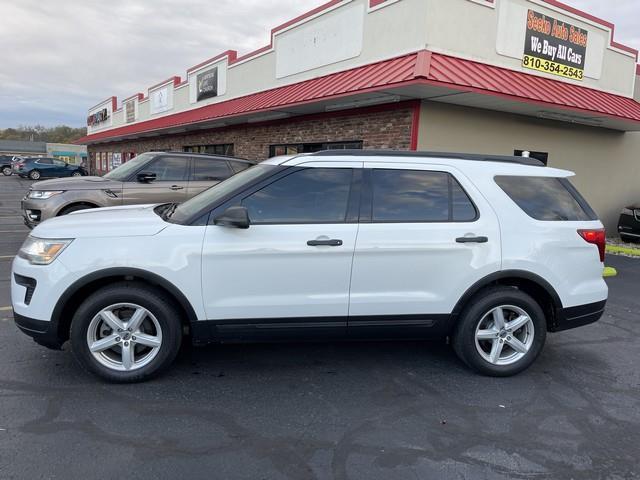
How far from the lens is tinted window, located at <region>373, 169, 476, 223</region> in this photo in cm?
384

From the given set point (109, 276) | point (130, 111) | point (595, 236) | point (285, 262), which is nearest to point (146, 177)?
point (109, 276)

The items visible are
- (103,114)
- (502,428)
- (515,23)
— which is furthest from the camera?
(103,114)

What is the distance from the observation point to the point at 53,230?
355 centimetres

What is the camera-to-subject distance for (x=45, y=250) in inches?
138

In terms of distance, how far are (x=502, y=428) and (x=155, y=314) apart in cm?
257

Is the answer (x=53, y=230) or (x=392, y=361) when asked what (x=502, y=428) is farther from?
(x=53, y=230)

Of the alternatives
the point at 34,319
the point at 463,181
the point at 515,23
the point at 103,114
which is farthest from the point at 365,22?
the point at 103,114

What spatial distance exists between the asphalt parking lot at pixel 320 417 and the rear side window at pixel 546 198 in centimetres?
138

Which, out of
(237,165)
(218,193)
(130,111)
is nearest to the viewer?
(218,193)

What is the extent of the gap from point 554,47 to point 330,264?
960cm

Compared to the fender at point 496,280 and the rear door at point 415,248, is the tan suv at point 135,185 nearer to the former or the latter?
the rear door at point 415,248

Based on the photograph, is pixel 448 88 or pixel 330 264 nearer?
pixel 330 264

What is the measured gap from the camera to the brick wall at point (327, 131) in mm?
9432

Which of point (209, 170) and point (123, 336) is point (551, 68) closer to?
point (209, 170)
